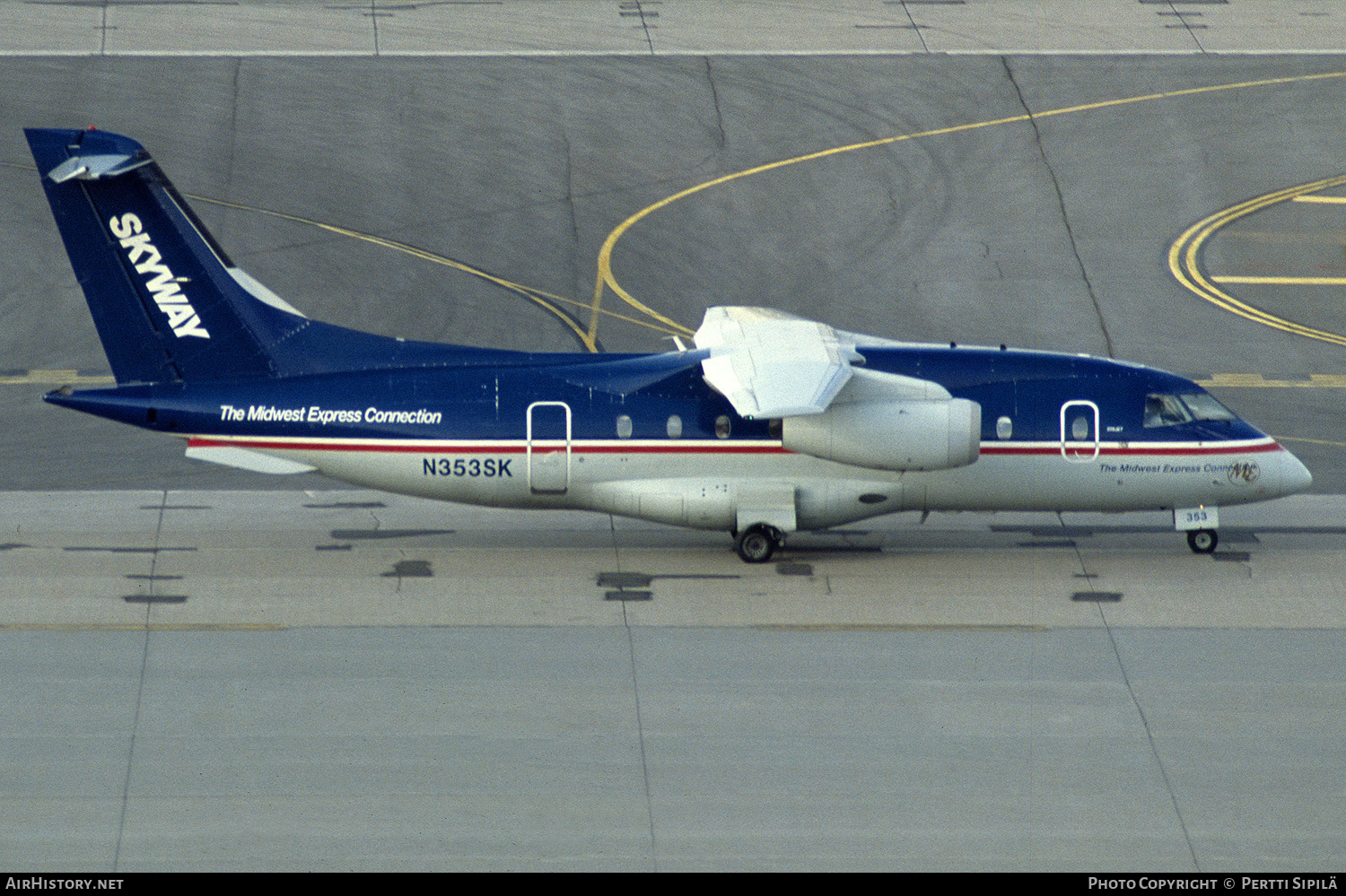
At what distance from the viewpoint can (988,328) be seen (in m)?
41.2

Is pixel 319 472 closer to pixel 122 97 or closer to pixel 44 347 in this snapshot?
pixel 44 347

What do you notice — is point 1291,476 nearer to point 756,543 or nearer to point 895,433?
point 895,433

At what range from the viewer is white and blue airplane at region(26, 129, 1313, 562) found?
91.9 feet

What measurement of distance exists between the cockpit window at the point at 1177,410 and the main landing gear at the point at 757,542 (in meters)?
6.25

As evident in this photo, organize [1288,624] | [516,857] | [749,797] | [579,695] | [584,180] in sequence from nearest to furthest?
[516,857] < [749,797] < [579,695] < [1288,624] < [584,180]

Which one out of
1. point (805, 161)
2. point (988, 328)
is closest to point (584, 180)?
point (805, 161)

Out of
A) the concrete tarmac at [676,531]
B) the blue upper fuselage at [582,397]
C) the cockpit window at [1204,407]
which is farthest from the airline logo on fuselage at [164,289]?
the cockpit window at [1204,407]

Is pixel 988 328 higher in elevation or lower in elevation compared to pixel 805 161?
lower

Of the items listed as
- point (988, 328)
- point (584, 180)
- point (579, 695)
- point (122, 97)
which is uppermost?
point (122, 97)

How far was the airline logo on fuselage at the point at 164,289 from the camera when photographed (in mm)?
28281

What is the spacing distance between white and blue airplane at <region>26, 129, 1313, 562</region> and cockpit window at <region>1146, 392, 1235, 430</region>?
0.03m

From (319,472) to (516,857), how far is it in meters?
10.4

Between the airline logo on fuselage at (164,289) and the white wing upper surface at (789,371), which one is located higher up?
the airline logo on fuselage at (164,289)

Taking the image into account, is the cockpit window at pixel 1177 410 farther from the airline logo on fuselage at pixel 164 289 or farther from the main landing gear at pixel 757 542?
the airline logo on fuselage at pixel 164 289
